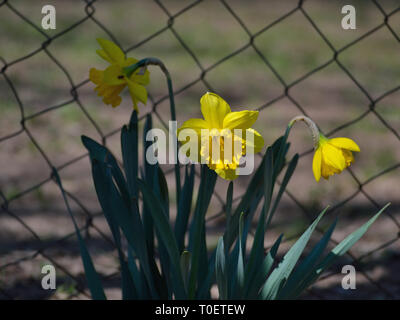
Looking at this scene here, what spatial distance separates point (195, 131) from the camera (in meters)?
1.07

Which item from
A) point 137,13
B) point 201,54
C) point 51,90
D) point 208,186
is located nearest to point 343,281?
point 208,186

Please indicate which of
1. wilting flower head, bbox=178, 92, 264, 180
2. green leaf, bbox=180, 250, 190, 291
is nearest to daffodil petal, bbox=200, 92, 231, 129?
wilting flower head, bbox=178, 92, 264, 180

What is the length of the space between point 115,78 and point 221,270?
16.5 inches

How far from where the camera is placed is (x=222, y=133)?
3.51 feet

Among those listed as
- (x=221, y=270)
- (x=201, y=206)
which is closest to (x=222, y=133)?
(x=201, y=206)

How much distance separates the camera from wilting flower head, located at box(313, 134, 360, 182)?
42.8 inches

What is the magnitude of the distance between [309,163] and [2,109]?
159 cm

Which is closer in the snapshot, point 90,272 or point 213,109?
point 213,109

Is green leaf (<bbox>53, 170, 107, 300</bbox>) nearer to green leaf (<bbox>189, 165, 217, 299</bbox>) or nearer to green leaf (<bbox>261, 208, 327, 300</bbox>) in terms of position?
green leaf (<bbox>189, 165, 217, 299</bbox>)

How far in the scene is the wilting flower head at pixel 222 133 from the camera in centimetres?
104

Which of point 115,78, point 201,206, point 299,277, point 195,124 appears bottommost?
point 299,277

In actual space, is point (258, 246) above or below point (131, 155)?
below

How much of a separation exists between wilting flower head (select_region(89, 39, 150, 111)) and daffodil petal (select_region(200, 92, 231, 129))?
0.50ft

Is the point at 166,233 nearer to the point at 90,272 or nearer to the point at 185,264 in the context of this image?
the point at 185,264
